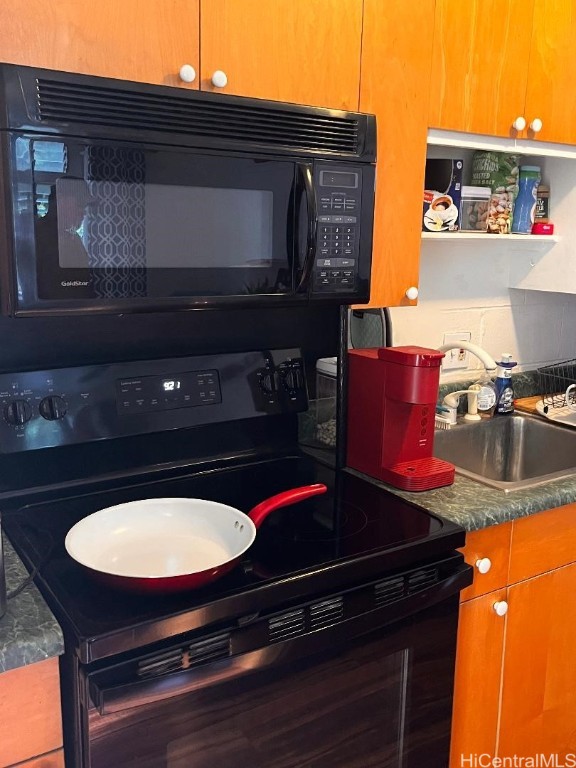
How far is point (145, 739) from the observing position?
3.41 ft

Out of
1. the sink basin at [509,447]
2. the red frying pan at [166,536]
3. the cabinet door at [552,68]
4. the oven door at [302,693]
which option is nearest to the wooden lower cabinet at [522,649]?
the oven door at [302,693]

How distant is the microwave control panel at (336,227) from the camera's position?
1.37 m

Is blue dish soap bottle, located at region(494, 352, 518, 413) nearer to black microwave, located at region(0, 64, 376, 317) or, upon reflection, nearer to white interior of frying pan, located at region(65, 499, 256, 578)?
black microwave, located at region(0, 64, 376, 317)

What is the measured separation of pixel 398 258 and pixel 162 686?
981 millimetres

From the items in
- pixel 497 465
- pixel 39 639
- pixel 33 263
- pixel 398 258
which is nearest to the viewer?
pixel 39 639

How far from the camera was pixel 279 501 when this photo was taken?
53.4 inches

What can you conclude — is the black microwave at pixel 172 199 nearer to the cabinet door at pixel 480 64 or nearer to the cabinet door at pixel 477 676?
the cabinet door at pixel 480 64

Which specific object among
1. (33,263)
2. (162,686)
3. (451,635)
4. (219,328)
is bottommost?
(451,635)

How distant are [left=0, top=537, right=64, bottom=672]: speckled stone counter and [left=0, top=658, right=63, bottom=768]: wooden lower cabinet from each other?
0.04m

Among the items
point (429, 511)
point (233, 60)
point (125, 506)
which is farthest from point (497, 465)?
point (233, 60)

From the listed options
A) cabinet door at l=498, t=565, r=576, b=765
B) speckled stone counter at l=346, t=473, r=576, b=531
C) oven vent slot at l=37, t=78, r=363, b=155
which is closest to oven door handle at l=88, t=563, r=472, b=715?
speckled stone counter at l=346, t=473, r=576, b=531

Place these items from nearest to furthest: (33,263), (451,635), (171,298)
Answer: (33,263), (171,298), (451,635)

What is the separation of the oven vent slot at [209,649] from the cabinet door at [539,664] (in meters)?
0.76

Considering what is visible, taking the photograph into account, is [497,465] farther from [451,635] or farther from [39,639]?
[39,639]
